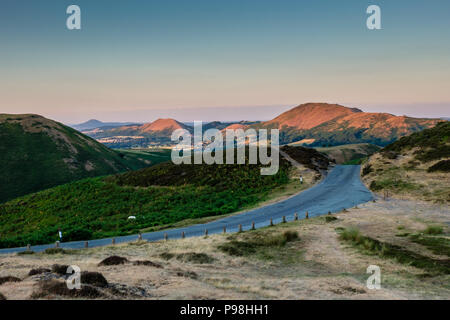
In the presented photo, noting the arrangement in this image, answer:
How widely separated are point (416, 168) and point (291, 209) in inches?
1057

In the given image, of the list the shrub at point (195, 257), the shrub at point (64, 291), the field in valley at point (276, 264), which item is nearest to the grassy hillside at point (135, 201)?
the field in valley at point (276, 264)

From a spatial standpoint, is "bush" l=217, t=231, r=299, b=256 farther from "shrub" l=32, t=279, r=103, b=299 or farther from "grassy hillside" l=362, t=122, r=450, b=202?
"grassy hillside" l=362, t=122, r=450, b=202

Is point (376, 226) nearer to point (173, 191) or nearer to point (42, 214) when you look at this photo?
point (173, 191)

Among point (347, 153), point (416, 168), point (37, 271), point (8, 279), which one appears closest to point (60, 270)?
point (37, 271)

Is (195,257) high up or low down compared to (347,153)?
down

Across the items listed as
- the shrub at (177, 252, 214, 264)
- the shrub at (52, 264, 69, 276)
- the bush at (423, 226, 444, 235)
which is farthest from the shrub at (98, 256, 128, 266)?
the bush at (423, 226, 444, 235)

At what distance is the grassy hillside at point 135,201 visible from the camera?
40250 mm

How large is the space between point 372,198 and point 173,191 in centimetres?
3176

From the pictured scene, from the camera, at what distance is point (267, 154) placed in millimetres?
77562

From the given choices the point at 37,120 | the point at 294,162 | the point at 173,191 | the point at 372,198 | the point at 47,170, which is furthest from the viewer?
the point at 37,120

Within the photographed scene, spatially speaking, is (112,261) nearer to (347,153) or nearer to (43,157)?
(347,153)

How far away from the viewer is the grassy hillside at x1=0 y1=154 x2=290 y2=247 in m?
40.2

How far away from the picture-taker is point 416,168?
169 feet

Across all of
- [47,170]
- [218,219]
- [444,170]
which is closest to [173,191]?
[218,219]
